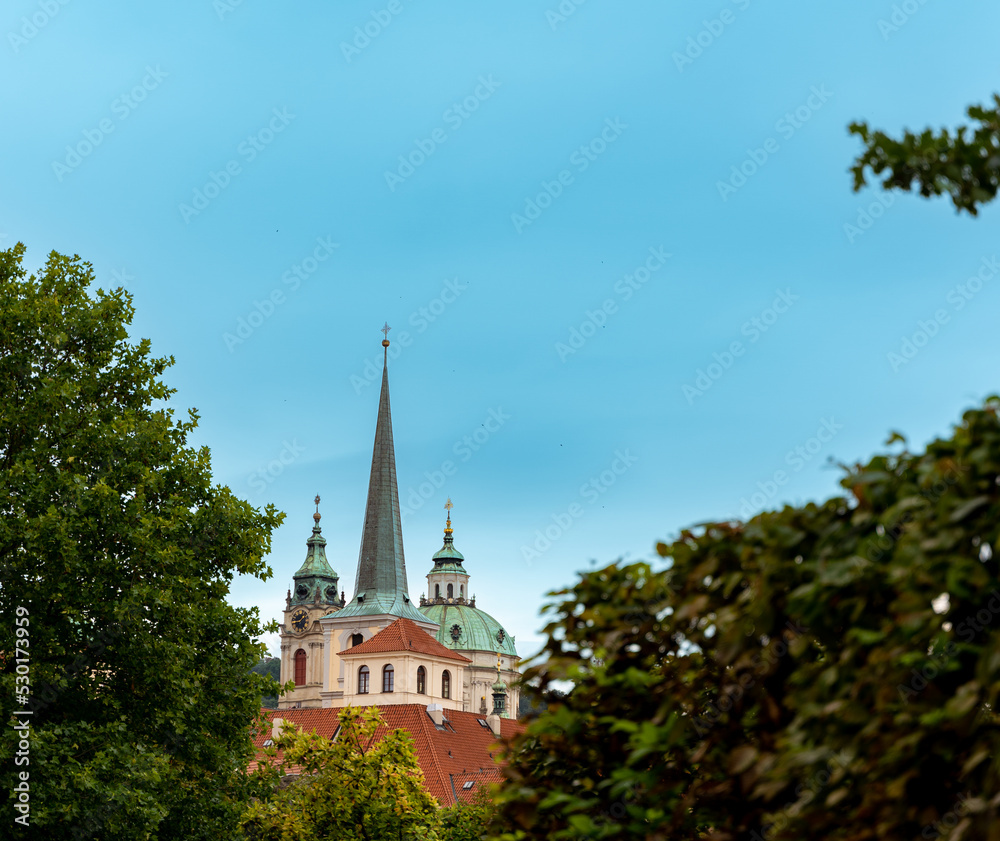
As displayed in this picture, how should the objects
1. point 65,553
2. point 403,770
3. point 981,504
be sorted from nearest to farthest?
1. point 981,504
2. point 65,553
3. point 403,770

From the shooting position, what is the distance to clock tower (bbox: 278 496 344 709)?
15325 cm

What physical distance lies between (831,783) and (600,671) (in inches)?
61.8

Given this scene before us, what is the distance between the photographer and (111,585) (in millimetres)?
21062

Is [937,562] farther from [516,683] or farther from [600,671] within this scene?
[516,683]

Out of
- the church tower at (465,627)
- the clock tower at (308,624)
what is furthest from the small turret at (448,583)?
the clock tower at (308,624)

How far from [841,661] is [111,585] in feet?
62.5

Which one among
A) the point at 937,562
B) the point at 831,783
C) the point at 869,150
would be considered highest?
the point at 869,150

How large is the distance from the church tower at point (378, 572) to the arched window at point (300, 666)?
85.1 ft

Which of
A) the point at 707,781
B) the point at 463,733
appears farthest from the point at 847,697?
the point at 463,733

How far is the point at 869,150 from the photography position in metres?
4.26

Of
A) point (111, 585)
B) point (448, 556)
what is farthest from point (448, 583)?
point (111, 585)

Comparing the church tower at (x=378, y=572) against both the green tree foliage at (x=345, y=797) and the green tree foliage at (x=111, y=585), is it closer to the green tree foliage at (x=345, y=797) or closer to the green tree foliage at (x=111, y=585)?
the green tree foliage at (x=345, y=797)

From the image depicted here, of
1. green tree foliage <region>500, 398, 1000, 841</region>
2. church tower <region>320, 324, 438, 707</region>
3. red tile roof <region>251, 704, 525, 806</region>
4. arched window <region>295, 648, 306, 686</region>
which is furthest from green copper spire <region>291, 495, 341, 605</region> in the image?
green tree foliage <region>500, 398, 1000, 841</region>

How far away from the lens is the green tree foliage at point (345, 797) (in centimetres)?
2769
